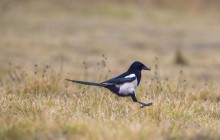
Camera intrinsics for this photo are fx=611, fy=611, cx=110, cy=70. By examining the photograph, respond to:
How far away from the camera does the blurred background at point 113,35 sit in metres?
17.4

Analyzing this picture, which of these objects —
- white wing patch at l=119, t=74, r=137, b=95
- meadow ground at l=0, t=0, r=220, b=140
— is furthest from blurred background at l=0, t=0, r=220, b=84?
white wing patch at l=119, t=74, r=137, b=95

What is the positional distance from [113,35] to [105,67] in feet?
35.8

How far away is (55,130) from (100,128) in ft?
1.40

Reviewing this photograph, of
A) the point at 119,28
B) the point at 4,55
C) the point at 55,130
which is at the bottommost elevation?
the point at 55,130

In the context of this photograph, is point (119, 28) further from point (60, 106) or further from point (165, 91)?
point (60, 106)

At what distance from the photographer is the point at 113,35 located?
83.7 ft

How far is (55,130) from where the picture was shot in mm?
5754

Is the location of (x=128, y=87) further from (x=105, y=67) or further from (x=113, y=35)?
(x=113, y=35)

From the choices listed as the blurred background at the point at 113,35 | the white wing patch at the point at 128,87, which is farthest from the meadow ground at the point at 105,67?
the white wing patch at the point at 128,87

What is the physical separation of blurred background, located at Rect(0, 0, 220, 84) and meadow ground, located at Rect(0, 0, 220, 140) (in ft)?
0.13

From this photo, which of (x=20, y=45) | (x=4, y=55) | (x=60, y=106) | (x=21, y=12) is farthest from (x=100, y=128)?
(x=21, y=12)

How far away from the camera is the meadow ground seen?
19.9 feet

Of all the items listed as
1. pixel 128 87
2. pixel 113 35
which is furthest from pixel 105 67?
pixel 113 35


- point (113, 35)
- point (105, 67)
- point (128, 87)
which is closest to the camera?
point (128, 87)
